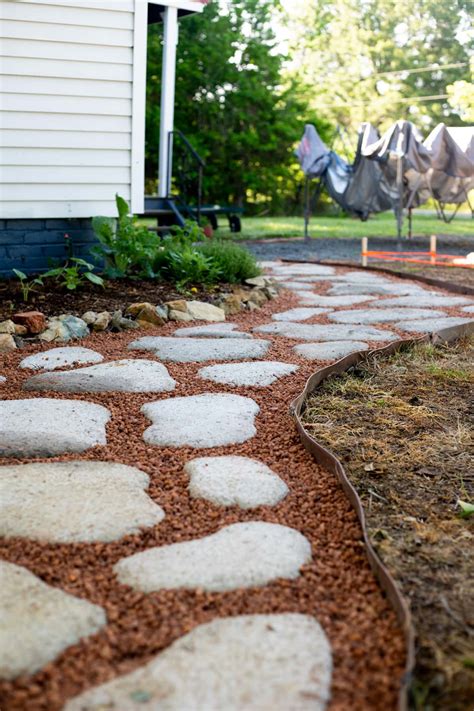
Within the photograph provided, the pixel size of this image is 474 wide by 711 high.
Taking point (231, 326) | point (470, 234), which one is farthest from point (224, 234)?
point (231, 326)

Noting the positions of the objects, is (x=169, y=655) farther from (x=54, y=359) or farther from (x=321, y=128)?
(x=321, y=128)

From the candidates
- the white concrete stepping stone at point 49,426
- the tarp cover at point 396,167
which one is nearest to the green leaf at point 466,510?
the white concrete stepping stone at point 49,426

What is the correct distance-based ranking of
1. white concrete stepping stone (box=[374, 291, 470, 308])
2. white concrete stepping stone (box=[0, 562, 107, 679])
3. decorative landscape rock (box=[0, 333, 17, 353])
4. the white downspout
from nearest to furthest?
1. white concrete stepping stone (box=[0, 562, 107, 679])
2. decorative landscape rock (box=[0, 333, 17, 353])
3. white concrete stepping stone (box=[374, 291, 470, 308])
4. the white downspout

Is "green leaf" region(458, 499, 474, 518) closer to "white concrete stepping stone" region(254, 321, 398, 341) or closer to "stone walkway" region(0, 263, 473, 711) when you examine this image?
"stone walkway" region(0, 263, 473, 711)

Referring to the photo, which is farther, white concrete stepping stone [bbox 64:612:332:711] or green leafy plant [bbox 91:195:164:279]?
green leafy plant [bbox 91:195:164:279]

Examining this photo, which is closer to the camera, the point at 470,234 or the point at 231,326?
the point at 231,326

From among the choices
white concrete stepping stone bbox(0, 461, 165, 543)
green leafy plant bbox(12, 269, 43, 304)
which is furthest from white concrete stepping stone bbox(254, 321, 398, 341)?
white concrete stepping stone bbox(0, 461, 165, 543)

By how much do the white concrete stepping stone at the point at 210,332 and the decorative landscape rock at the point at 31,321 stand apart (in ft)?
2.28

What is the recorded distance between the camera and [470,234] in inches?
551

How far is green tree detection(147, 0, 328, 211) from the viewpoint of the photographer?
1925 centimetres

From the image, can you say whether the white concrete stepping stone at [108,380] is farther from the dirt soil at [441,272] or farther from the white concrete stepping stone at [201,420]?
the dirt soil at [441,272]

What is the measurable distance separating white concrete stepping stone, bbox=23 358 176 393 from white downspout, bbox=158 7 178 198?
6.33 metres

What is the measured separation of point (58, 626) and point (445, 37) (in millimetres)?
27354

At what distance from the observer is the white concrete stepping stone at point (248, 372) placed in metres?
3.23
